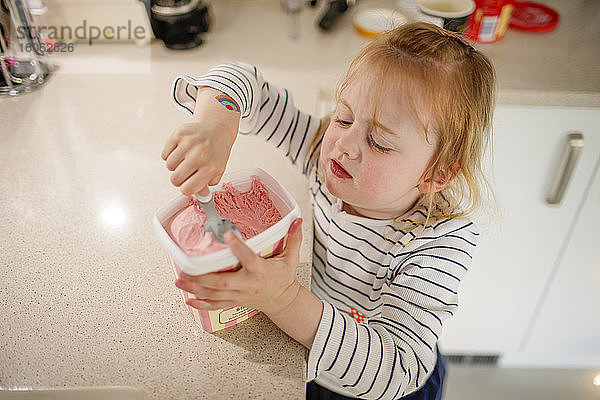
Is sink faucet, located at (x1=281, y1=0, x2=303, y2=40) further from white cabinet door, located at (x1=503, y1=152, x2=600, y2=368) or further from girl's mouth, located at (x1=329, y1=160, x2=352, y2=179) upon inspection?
white cabinet door, located at (x1=503, y1=152, x2=600, y2=368)

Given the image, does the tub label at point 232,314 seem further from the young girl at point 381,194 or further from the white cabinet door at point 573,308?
the white cabinet door at point 573,308

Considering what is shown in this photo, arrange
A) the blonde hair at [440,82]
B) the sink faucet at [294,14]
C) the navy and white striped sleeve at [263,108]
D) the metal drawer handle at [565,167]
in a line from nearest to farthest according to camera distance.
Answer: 1. the blonde hair at [440,82]
2. the navy and white striped sleeve at [263,108]
3. the metal drawer handle at [565,167]
4. the sink faucet at [294,14]

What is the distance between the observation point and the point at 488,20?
1.15m

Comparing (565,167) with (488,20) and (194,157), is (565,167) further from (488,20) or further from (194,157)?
(194,157)

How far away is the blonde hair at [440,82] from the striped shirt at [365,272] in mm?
67

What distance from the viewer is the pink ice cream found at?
54 cm

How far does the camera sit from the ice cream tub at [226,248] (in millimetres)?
507

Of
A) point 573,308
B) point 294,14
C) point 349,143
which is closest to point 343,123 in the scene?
point 349,143

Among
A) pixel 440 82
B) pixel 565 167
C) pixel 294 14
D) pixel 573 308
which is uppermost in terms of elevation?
pixel 440 82

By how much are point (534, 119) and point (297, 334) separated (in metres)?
0.79

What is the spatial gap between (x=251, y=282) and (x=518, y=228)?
942 millimetres

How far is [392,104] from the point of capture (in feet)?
2.04

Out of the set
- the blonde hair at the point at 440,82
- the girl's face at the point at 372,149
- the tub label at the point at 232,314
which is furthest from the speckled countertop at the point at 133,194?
the blonde hair at the point at 440,82

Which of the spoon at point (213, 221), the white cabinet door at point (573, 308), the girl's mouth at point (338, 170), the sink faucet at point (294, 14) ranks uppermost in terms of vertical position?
the spoon at point (213, 221)
